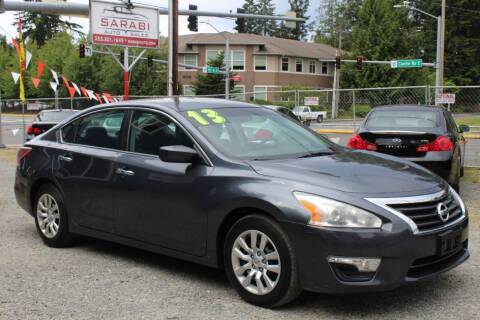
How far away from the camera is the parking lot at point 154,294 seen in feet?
14.1

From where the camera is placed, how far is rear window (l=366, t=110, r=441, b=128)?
892cm

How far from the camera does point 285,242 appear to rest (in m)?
4.20

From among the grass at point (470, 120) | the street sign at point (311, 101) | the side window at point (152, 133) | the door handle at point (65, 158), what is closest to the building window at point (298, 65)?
the street sign at point (311, 101)

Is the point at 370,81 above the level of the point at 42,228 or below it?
above

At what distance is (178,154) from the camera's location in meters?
4.77

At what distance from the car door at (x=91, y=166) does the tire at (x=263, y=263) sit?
1.55 m

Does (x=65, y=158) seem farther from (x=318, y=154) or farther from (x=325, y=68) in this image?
(x=325, y=68)

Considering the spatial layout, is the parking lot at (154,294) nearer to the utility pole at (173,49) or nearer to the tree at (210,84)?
the utility pole at (173,49)

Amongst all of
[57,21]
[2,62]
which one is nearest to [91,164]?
[2,62]

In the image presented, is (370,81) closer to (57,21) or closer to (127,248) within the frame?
(127,248)

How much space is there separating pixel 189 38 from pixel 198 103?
5660 centimetres

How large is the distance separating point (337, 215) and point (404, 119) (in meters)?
5.50

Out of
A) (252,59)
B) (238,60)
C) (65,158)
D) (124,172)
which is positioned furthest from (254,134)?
(238,60)

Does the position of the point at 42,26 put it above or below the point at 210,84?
above
